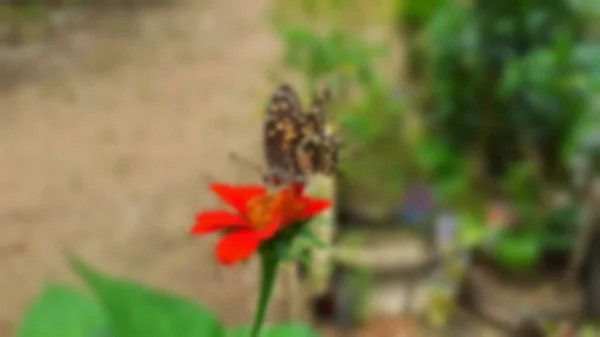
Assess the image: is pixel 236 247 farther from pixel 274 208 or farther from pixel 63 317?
pixel 63 317

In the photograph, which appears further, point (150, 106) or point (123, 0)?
point (123, 0)

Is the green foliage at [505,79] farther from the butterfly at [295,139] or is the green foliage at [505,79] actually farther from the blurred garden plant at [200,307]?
the blurred garden plant at [200,307]

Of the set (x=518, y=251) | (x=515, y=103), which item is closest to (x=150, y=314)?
(x=518, y=251)

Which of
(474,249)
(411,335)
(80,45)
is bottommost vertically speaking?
(411,335)

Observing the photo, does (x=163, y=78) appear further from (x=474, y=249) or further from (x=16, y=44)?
(x=474, y=249)

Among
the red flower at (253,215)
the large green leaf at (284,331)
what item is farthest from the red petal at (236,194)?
the large green leaf at (284,331)

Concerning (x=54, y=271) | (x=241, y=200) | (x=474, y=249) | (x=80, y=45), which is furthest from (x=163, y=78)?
(x=241, y=200)

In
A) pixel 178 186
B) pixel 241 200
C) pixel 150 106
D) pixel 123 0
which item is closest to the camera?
pixel 241 200
